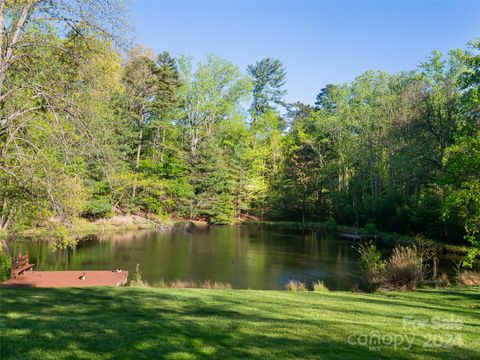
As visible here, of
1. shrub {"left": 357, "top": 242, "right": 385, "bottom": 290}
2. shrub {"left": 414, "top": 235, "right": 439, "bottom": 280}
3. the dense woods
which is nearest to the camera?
the dense woods

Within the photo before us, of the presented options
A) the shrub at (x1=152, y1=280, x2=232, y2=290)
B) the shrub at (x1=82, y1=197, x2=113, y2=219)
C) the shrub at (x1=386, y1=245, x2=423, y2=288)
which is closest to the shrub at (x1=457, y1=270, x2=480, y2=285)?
the shrub at (x1=386, y1=245, x2=423, y2=288)

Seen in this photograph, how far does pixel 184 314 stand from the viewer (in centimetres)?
644

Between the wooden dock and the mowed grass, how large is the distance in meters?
4.77

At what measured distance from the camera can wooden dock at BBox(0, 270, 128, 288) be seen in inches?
505

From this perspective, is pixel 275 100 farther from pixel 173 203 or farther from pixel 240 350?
pixel 240 350

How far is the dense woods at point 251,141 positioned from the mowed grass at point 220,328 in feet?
8.73

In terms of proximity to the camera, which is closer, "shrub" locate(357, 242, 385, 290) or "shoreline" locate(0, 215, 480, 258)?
"shrub" locate(357, 242, 385, 290)

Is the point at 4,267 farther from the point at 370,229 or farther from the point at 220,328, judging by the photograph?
the point at 370,229

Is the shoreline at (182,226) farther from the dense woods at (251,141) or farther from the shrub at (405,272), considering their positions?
the shrub at (405,272)

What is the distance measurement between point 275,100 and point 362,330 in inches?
2267

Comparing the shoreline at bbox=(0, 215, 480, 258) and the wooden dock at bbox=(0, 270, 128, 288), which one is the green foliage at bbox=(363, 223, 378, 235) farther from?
the wooden dock at bbox=(0, 270, 128, 288)

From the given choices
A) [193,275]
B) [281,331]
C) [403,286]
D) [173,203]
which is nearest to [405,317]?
[281,331]

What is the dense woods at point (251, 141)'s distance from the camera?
836 cm

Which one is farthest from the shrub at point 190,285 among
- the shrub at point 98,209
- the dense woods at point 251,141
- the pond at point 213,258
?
the shrub at point 98,209
